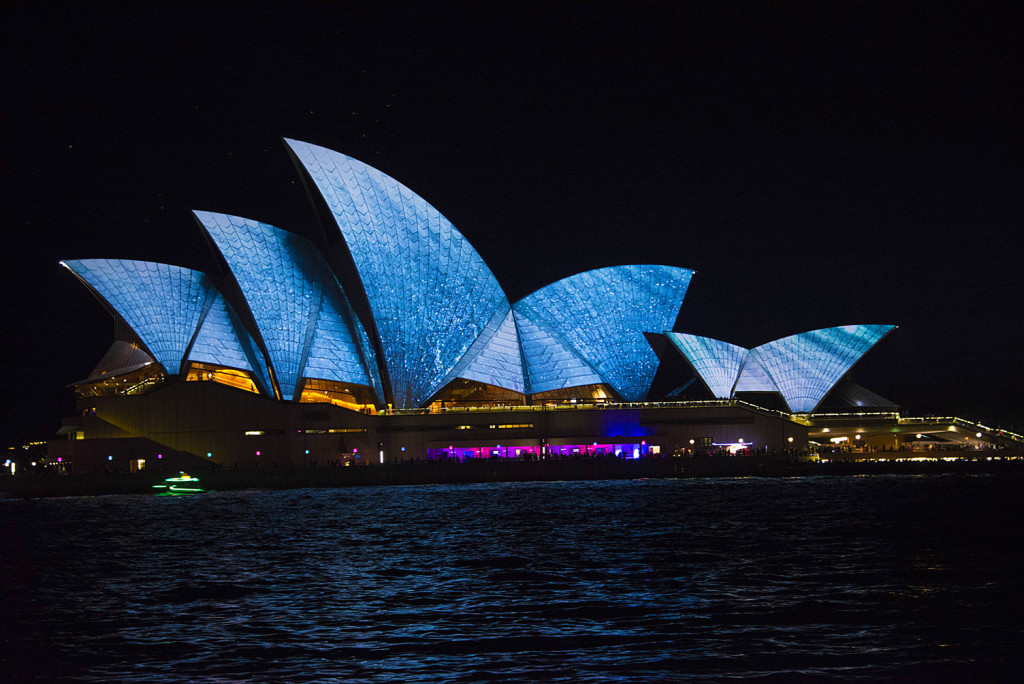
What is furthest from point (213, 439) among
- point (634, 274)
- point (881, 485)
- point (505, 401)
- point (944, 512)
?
point (944, 512)

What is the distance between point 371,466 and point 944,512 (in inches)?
1284

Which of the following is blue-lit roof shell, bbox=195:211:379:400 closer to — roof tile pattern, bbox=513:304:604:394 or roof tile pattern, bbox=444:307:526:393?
roof tile pattern, bbox=444:307:526:393

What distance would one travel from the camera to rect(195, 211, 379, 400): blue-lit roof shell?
51.3m

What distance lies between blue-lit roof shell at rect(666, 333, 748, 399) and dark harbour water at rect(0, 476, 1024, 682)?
97.8ft

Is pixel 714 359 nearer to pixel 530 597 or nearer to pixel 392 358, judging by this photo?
pixel 392 358

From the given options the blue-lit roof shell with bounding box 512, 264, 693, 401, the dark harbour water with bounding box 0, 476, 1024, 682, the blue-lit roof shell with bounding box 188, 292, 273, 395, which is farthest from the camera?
the blue-lit roof shell with bounding box 512, 264, 693, 401

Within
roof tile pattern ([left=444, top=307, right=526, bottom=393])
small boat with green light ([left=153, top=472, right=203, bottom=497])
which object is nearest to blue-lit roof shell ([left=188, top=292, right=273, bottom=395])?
small boat with green light ([left=153, top=472, right=203, bottom=497])

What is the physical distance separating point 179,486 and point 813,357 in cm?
3834

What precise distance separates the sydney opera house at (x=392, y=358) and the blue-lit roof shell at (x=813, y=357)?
9 cm

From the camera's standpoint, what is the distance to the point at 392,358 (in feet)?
179

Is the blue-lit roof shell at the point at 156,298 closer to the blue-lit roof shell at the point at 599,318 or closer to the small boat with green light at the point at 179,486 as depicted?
the small boat with green light at the point at 179,486

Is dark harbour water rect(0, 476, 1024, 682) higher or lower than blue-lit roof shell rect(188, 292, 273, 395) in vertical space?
lower

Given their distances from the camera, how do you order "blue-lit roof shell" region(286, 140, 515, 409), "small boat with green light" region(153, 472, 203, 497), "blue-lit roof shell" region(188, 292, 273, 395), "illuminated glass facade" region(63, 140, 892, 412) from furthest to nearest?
1. "blue-lit roof shell" region(188, 292, 273, 395)
2. "illuminated glass facade" region(63, 140, 892, 412)
3. "small boat with green light" region(153, 472, 203, 497)
4. "blue-lit roof shell" region(286, 140, 515, 409)

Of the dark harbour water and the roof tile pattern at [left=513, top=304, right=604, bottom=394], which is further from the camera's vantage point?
the roof tile pattern at [left=513, top=304, right=604, bottom=394]
